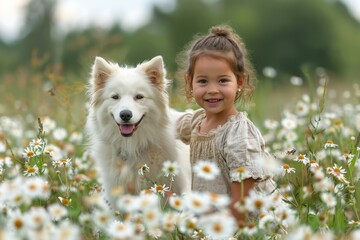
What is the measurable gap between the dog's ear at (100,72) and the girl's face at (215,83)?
1132 millimetres

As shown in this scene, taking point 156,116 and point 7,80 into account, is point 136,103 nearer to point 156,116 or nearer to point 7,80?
point 156,116

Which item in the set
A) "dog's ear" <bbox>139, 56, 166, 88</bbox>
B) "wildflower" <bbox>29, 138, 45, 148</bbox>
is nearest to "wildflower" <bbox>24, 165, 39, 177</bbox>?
"wildflower" <bbox>29, 138, 45, 148</bbox>

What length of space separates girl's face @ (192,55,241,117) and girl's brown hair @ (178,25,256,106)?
0.05 meters

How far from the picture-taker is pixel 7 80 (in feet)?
26.3

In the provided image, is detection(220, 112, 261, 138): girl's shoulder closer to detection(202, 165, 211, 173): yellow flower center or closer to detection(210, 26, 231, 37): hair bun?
detection(210, 26, 231, 37): hair bun

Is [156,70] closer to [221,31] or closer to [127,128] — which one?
[127,128]

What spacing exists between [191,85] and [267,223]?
6.80 feet

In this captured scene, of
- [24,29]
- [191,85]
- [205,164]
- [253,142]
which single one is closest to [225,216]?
[205,164]

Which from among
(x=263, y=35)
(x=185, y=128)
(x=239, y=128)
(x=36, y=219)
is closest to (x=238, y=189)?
(x=239, y=128)

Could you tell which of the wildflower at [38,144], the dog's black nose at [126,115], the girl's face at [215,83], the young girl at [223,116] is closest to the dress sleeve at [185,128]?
the young girl at [223,116]

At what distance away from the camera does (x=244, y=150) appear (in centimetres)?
381

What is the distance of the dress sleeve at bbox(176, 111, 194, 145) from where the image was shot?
4.81 metres

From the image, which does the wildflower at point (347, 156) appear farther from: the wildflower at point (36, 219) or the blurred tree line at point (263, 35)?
the blurred tree line at point (263, 35)

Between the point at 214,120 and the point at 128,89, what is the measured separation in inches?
37.6
